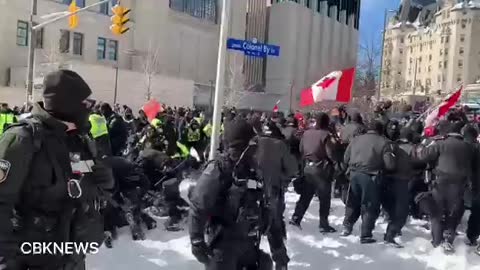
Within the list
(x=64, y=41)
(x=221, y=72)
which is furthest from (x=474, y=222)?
(x=64, y=41)

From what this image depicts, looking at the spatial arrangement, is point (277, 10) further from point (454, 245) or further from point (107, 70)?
point (454, 245)

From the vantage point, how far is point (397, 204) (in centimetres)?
892

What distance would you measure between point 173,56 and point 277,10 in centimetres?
2125

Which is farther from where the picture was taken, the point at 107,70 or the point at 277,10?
the point at 277,10

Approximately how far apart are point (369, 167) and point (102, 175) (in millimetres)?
5920

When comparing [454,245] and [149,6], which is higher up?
[149,6]

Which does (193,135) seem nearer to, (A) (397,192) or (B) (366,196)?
(B) (366,196)

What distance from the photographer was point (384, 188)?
9.17 metres

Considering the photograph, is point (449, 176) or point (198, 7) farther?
point (198, 7)

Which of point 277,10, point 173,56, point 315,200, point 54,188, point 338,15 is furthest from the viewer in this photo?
point 338,15

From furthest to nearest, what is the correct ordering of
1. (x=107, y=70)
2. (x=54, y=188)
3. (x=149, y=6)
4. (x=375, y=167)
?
(x=149, y=6)
(x=107, y=70)
(x=375, y=167)
(x=54, y=188)

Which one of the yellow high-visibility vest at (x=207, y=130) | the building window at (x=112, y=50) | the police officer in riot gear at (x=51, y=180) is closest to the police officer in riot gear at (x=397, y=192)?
the yellow high-visibility vest at (x=207, y=130)

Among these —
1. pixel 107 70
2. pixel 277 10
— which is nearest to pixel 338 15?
pixel 277 10

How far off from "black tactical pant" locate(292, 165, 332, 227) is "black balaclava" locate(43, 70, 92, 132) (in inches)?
252
